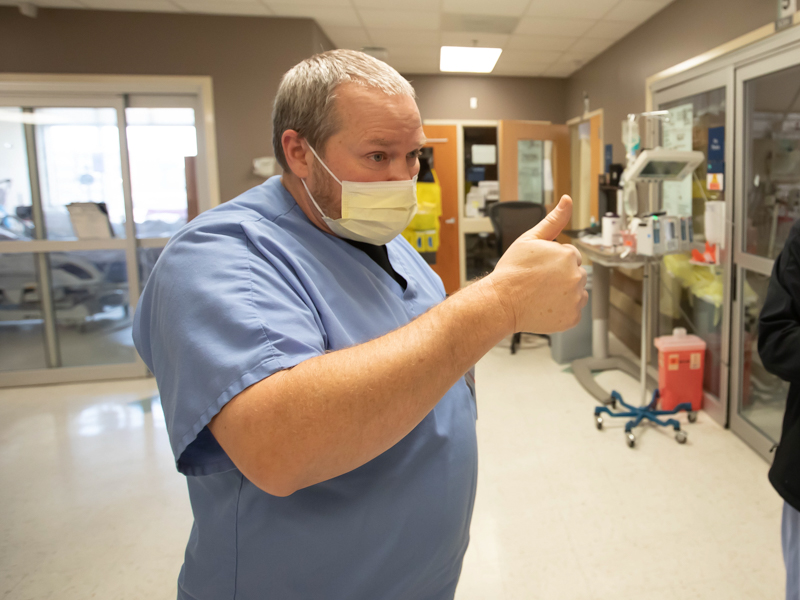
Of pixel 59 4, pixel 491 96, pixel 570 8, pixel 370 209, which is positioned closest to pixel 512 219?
pixel 570 8

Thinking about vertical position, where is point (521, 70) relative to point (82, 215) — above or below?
above

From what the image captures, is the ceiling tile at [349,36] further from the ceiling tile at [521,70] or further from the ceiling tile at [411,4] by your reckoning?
the ceiling tile at [521,70]

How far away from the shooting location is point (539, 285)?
25.4 inches

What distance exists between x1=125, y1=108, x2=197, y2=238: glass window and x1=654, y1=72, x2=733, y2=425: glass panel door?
3404 mm

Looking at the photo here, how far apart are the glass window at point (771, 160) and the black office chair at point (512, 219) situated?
1.95 metres

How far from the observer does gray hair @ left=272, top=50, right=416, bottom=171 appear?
0.76 metres

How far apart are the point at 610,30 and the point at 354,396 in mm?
4503

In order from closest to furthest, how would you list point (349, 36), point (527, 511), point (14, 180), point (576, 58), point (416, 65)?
point (527, 511) < point (14, 180) < point (349, 36) < point (576, 58) < point (416, 65)

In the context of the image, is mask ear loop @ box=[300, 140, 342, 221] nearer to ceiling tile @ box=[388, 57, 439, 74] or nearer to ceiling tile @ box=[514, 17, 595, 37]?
ceiling tile @ box=[514, 17, 595, 37]

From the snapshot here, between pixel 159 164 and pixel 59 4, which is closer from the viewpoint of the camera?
pixel 59 4

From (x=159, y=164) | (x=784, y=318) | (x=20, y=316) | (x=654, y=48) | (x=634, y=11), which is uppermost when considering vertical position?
(x=634, y=11)

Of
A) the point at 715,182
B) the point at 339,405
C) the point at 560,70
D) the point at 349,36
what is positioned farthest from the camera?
the point at 560,70

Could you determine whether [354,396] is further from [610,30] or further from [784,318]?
[610,30]

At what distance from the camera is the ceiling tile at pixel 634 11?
342 centimetres
